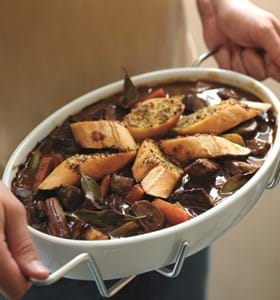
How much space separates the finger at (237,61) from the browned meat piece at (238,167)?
0.66 feet

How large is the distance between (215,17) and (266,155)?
26 cm

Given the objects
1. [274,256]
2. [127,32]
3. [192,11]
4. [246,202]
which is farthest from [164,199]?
[192,11]

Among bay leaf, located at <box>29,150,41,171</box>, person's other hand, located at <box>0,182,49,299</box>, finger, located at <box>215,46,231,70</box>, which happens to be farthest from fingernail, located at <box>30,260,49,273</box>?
A: finger, located at <box>215,46,231,70</box>

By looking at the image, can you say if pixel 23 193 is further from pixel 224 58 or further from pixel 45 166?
pixel 224 58

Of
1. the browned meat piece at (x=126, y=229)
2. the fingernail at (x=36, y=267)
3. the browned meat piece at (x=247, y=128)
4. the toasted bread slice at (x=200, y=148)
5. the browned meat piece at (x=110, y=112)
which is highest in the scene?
the fingernail at (x=36, y=267)

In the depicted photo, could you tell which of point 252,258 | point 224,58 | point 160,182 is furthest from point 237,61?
point 252,258

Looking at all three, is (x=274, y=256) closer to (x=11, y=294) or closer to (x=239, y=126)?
(x=239, y=126)

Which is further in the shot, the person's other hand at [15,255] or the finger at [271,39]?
the finger at [271,39]

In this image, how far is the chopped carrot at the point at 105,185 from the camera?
555 mm

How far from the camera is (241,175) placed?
54 centimetres

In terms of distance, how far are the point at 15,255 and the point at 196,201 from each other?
0.56 ft

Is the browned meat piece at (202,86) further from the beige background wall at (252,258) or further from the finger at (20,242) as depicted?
the beige background wall at (252,258)

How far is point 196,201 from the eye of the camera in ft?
1.71

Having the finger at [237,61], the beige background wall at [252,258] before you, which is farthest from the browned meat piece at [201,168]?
the beige background wall at [252,258]
